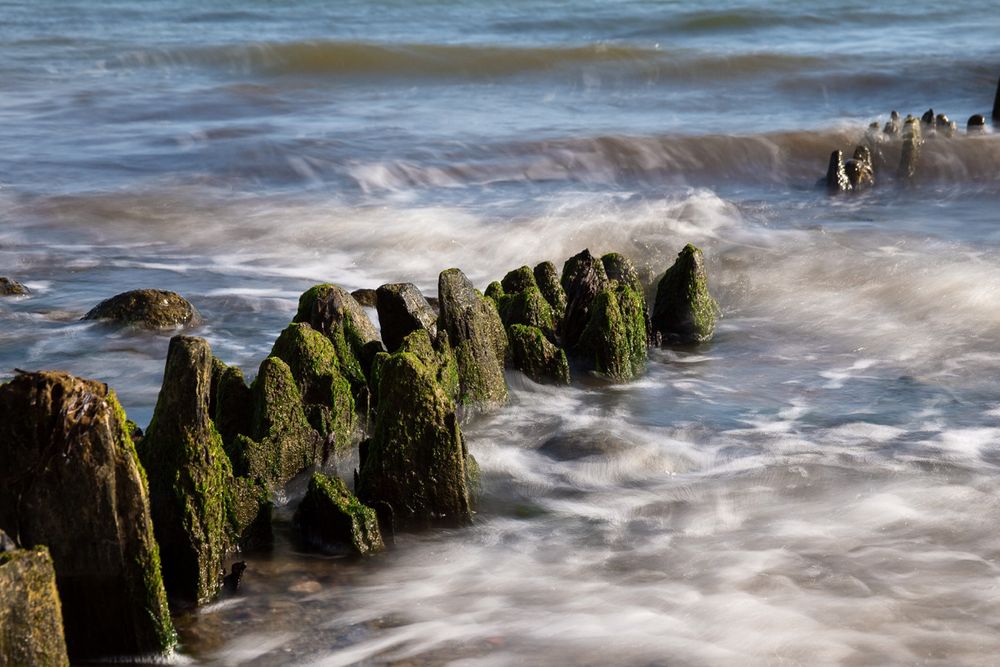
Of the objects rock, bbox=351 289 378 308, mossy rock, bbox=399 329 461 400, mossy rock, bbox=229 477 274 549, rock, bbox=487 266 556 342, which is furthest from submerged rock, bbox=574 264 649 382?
mossy rock, bbox=229 477 274 549

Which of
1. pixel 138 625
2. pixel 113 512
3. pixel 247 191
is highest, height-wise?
pixel 247 191

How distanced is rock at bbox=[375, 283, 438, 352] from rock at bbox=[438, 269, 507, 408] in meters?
0.14

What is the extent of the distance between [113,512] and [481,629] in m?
1.59

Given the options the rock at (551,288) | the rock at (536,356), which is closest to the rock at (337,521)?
the rock at (536,356)

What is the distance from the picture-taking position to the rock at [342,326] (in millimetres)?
6590

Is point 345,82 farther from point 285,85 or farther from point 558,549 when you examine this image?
point 558,549

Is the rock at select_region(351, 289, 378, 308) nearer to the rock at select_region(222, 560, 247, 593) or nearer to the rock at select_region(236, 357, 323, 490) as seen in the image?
the rock at select_region(236, 357, 323, 490)

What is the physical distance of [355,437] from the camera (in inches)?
252

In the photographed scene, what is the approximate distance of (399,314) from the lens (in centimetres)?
689

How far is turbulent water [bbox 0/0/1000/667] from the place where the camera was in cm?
503

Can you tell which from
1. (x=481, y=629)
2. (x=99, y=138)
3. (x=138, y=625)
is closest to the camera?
(x=138, y=625)

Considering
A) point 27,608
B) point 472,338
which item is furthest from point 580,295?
point 27,608

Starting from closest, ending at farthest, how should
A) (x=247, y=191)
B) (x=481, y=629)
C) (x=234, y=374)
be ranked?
1. (x=481, y=629)
2. (x=234, y=374)
3. (x=247, y=191)

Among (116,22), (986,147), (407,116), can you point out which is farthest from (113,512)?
(116,22)
